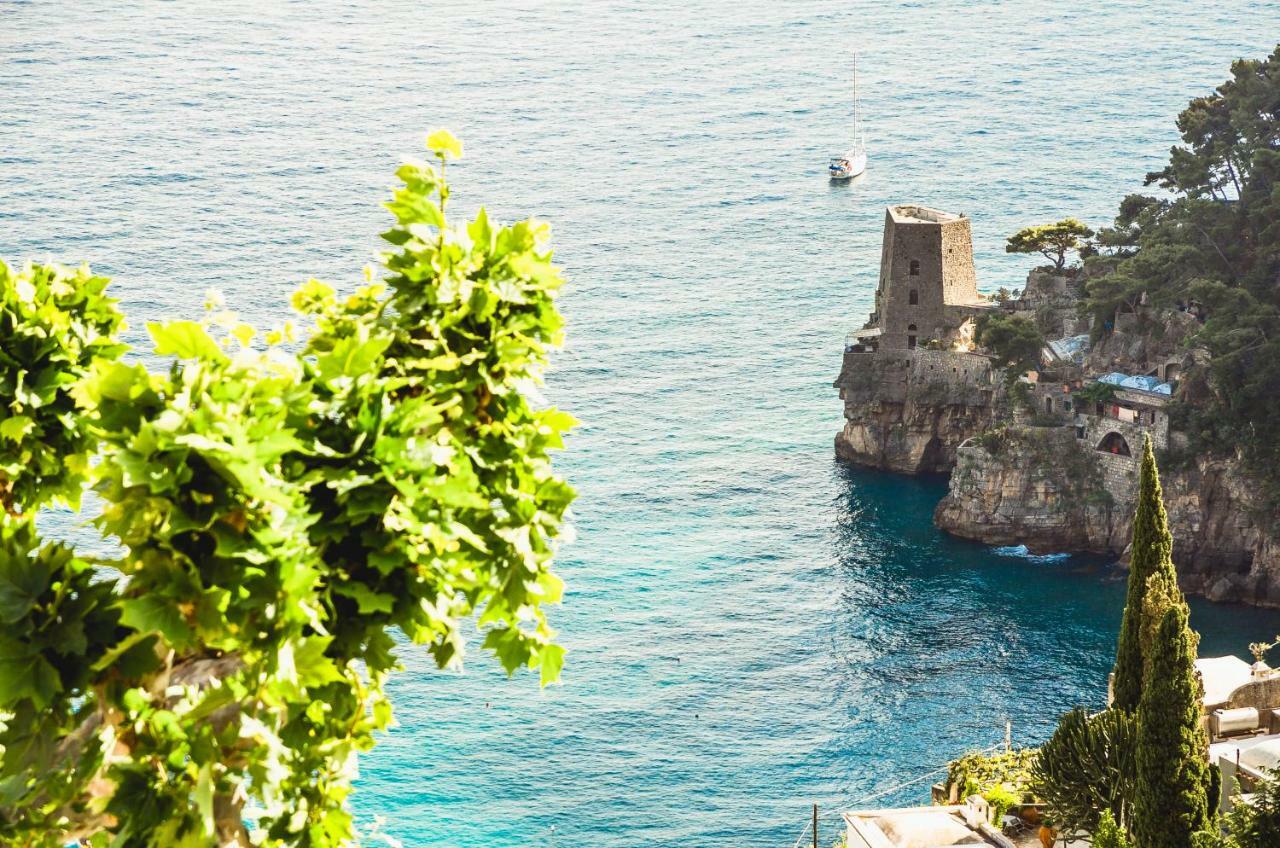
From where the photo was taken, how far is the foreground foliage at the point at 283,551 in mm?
8250

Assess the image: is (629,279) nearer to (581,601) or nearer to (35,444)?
(581,601)

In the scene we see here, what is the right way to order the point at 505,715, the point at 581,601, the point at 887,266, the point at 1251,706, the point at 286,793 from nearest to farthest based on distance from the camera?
the point at 286,793, the point at 1251,706, the point at 505,715, the point at 581,601, the point at 887,266

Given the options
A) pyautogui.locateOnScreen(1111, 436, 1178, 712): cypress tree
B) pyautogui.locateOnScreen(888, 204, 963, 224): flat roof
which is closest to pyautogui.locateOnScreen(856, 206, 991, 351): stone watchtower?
pyautogui.locateOnScreen(888, 204, 963, 224): flat roof

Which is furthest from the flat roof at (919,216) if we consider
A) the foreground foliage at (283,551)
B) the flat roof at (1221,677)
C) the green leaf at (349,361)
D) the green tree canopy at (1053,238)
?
the green leaf at (349,361)

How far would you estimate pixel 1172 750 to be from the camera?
145 feet

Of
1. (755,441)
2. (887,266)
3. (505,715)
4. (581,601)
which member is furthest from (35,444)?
(755,441)

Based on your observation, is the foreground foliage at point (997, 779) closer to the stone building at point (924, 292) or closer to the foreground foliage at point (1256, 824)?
the foreground foliage at point (1256, 824)

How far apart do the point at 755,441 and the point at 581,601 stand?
107 feet

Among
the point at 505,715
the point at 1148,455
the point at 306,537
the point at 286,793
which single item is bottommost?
the point at 505,715

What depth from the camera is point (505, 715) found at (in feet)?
324

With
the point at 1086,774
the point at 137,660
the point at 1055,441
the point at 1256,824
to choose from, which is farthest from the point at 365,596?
the point at 1055,441

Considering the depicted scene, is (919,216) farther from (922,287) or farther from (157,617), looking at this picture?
(157,617)

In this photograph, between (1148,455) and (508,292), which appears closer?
(508,292)

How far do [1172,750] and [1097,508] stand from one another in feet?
232
